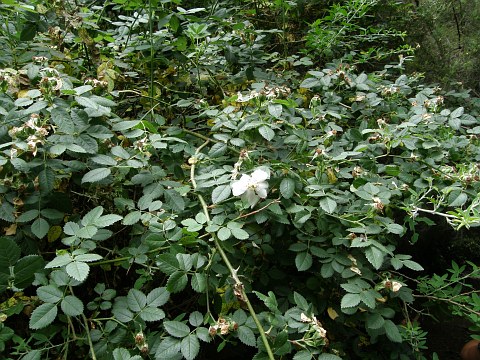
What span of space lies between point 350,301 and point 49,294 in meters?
0.68

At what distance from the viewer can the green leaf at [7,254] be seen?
2.73 ft

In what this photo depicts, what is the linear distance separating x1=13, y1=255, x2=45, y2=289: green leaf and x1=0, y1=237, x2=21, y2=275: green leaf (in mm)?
13

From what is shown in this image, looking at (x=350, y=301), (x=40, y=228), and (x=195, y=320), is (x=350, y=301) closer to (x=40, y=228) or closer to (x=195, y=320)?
(x=195, y=320)

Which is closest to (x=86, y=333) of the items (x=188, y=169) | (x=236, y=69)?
(x=188, y=169)

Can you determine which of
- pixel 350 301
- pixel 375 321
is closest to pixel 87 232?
pixel 350 301

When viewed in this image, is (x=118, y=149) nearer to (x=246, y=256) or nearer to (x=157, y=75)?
(x=246, y=256)

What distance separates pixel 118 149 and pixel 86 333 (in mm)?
471

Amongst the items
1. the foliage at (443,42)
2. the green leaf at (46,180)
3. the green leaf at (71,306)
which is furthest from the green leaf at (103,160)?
the foliage at (443,42)

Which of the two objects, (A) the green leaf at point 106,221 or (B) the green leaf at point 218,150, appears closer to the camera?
(A) the green leaf at point 106,221

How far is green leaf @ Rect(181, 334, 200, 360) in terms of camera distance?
2.58 ft

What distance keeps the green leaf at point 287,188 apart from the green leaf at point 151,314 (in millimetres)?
408

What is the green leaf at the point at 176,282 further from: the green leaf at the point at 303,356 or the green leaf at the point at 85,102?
the green leaf at the point at 85,102

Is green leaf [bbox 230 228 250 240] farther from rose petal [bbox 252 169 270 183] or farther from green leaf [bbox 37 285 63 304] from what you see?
green leaf [bbox 37 285 63 304]

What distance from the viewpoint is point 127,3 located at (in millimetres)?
1492
